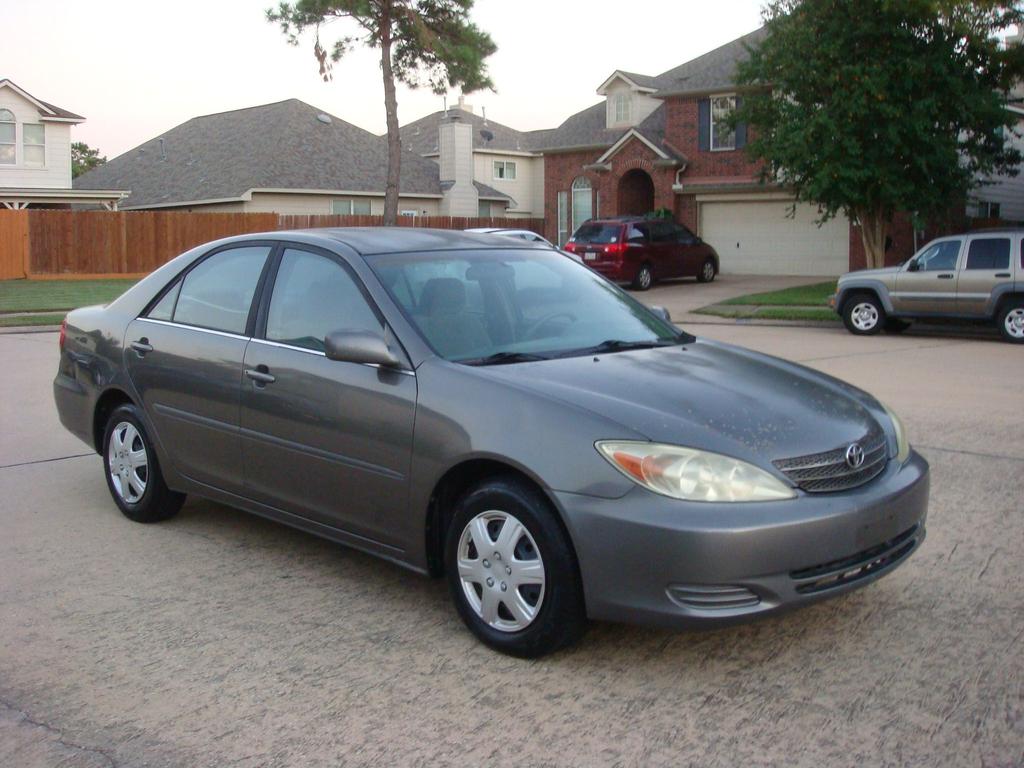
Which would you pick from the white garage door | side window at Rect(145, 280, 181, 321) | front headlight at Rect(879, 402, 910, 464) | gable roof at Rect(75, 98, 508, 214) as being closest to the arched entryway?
the white garage door

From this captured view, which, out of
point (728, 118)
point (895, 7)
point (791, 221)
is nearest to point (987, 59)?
point (895, 7)

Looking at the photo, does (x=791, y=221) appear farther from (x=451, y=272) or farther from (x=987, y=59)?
(x=451, y=272)

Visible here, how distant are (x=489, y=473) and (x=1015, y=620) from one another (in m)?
2.26

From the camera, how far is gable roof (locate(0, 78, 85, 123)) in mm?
40844

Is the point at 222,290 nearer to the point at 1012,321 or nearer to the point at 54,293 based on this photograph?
the point at 1012,321

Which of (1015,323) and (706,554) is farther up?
(1015,323)

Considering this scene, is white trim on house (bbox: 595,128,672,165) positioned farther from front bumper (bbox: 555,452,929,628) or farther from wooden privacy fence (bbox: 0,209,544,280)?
front bumper (bbox: 555,452,929,628)

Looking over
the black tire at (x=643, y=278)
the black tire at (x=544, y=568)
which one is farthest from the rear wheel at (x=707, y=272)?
the black tire at (x=544, y=568)

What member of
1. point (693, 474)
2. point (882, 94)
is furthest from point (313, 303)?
point (882, 94)

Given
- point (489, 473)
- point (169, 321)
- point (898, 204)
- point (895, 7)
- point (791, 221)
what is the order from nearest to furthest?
point (489, 473) < point (169, 321) < point (895, 7) < point (898, 204) < point (791, 221)

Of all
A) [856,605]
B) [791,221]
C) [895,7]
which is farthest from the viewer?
[791,221]

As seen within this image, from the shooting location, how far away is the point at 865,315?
18.4 meters

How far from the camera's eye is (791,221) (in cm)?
3441

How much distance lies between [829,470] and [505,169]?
169ft
